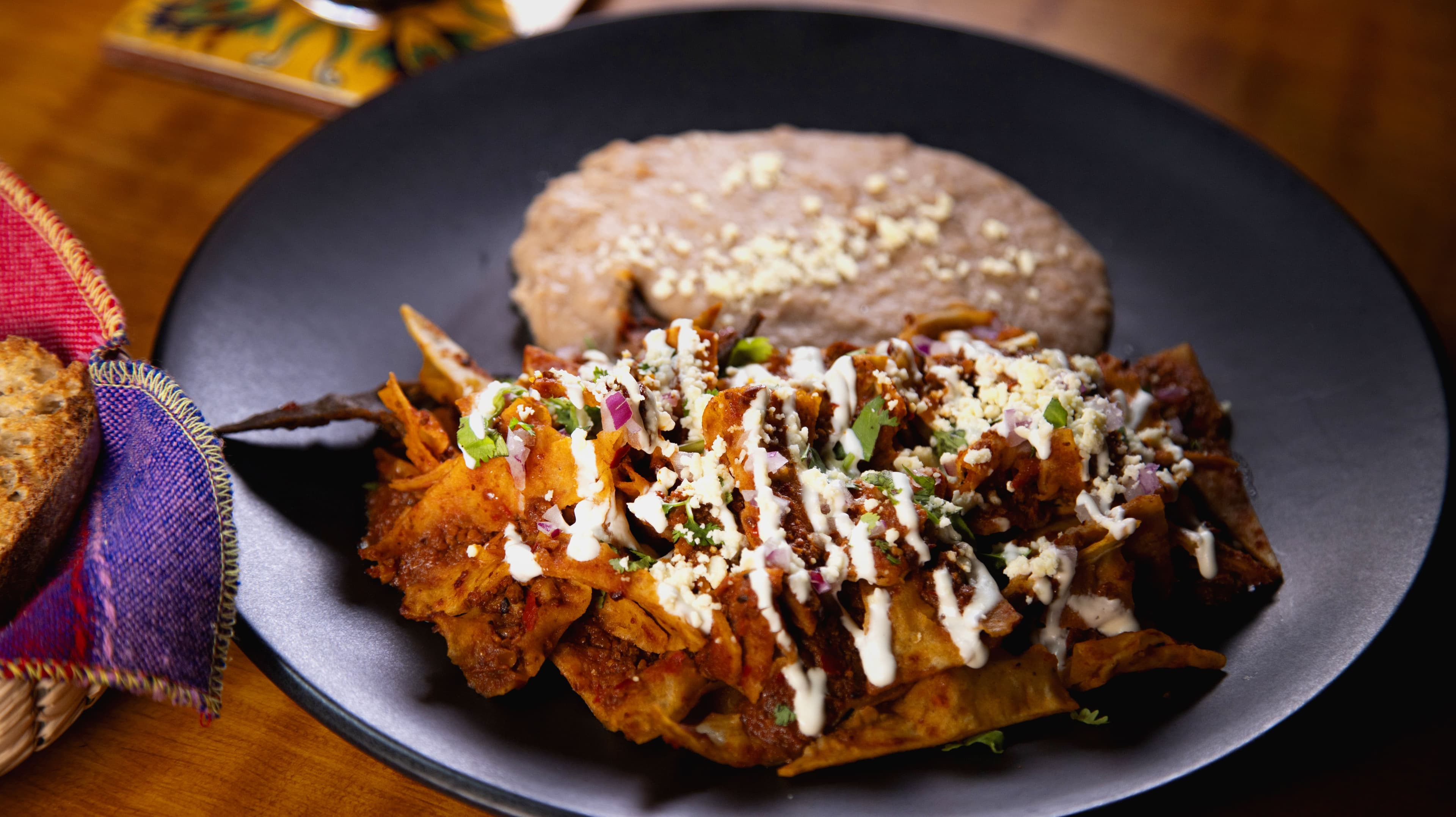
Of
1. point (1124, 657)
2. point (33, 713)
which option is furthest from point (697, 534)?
point (33, 713)

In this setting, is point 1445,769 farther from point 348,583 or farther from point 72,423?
point 72,423

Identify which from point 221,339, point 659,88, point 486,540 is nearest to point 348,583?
point 486,540

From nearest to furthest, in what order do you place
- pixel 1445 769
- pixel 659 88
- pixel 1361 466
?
1. pixel 1445 769
2. pixel 1361 466
3. pixel 659 88

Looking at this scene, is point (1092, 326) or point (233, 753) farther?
point (1092, 326)

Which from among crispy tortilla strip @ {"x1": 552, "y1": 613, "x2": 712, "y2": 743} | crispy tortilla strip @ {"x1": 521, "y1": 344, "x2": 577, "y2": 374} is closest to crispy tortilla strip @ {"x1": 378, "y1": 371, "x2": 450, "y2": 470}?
crispy tortilla strip @ {"x1": 521, "y1": 344, "x2": 577, "y2": 374}

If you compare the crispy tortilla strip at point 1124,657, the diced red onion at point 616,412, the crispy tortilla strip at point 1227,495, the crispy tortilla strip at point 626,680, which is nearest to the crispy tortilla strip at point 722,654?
the crispy tortilla strip at point 626,680

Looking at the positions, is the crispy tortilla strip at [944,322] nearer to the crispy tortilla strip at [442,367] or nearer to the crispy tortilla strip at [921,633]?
the crispy tortilla strip at [921,633]

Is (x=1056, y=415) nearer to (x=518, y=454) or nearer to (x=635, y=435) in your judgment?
(x=635, y=435)

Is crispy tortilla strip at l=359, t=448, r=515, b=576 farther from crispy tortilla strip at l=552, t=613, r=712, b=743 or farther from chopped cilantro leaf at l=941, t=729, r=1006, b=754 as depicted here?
Result: chopped cilantro leaf at l=941, t=729, r=1006, b=754
